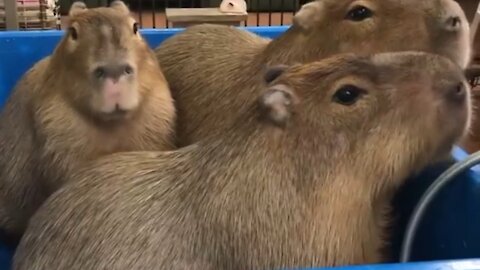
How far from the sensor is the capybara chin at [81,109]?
1.46m

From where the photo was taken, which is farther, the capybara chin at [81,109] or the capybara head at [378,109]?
the capybara chin at [81,109]

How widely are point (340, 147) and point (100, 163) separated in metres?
0.43

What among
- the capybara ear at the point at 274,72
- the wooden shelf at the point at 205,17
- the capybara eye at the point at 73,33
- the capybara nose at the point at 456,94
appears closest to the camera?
the capybara nose at the point at 456,94

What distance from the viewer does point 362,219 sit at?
1.28 metres

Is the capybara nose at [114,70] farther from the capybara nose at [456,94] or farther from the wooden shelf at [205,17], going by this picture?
the wooden shelf at [205,17]

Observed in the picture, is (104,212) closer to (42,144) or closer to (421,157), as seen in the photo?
(42,144)

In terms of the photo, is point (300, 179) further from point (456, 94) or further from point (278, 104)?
point (456, 94)

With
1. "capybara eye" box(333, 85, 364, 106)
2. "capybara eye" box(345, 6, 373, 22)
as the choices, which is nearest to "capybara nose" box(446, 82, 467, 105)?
"capybara eye" box(333, 85, 364, 106)

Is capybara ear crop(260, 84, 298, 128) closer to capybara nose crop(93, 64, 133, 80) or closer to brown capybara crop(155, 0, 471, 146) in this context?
brown capybara crop(155, 0, 471, 146)

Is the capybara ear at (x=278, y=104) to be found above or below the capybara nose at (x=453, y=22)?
below

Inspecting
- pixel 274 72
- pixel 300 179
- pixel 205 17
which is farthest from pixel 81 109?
pixel 205 17

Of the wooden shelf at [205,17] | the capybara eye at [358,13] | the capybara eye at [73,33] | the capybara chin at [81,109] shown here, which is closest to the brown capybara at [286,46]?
the capybara eye at [358,13]

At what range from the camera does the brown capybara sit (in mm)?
1436

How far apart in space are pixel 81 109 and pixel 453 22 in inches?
27.9
